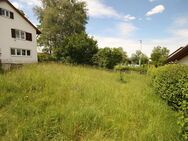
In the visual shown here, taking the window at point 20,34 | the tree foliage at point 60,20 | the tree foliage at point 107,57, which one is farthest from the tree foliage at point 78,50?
the window at point 20,34

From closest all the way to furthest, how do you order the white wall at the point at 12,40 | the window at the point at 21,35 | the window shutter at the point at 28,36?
the white wall at the point at 12,40, the window at the point at 21,35, the window shutter at the point at 28,36

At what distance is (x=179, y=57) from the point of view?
10.5m

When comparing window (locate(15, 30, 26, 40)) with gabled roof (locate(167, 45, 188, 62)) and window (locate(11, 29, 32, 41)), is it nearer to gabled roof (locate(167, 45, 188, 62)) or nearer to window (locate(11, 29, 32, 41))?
window (locate(11, 29, 32, 41))

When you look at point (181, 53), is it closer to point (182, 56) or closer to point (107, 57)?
point (182, 56)

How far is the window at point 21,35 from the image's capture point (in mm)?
23808

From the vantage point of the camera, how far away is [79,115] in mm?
5520

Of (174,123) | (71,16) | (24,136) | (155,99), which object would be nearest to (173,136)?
(174,123)

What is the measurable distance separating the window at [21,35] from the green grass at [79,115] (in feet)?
57.9

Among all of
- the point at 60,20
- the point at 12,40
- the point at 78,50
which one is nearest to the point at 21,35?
the point at 12,40

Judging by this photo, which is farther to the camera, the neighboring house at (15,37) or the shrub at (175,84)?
the neighboring house at (15,37)

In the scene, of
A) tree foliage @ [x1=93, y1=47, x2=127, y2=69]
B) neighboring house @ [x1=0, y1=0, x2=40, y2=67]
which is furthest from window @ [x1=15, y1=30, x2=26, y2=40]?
tree foliage @ [x1=93, y1=47, x2=127, y2=69]

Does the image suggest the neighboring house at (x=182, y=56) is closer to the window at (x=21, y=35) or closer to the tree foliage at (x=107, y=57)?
the tree foliage at (x=107, y=57)

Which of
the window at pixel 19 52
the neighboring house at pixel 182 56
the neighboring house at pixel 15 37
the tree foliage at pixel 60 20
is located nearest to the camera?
the neighboring house at pixel 182 56

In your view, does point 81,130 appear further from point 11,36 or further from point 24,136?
point 11,36
